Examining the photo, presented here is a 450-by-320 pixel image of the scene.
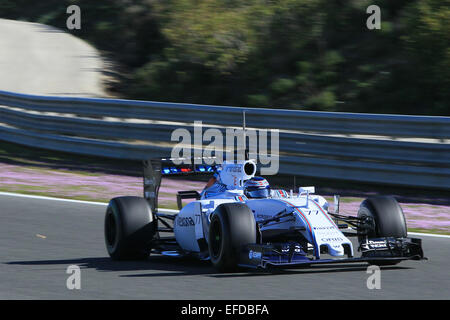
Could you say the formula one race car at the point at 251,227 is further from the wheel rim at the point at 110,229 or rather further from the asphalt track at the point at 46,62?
the asphalt track at the point at 46,62

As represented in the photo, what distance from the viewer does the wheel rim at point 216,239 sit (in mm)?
8000

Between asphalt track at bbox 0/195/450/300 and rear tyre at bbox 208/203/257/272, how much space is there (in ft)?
0.49

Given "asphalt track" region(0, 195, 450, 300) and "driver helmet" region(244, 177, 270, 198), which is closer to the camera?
"asphalt track" region(0, 195, 450, 300)

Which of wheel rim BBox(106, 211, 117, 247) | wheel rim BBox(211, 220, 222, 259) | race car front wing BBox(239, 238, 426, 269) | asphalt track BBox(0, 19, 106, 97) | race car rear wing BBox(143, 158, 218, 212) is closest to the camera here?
race car front wing BBox(239, 238, 426, 269)

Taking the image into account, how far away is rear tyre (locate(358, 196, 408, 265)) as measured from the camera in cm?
845

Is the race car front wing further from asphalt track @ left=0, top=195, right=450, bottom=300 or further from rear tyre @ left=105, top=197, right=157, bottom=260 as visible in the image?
rear tyre @ left=105, top=197, right=157, bottom=260

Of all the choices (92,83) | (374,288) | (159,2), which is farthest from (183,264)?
(159,2)

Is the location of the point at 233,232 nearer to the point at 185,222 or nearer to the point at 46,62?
the point at 185,222

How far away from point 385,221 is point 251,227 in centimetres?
152

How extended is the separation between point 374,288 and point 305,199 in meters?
1.43

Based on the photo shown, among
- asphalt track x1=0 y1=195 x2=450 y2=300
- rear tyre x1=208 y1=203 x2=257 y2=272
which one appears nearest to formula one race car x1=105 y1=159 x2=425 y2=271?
rear tyre x1=208 y1=203 x2=257 y2=272

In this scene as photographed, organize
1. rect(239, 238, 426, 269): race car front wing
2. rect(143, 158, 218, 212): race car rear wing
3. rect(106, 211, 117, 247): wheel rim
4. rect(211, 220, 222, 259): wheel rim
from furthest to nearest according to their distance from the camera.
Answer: rect(143, 158, 218, 212): race car rear wing → rect(106, 211, 117, 247): wheel rim → rect(211, 220, 222, 259): wheel rim → rect(239, 238, 426, 269): race car front wing

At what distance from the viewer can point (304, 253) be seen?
8008mm

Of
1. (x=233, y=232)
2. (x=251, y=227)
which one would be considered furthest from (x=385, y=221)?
(x=233, y=232)
